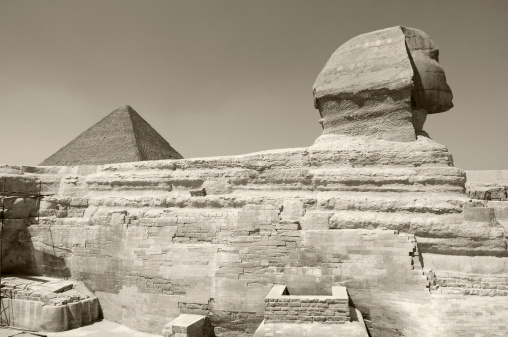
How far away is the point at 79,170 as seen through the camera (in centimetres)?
1130

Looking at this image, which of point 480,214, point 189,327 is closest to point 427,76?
point 480,214

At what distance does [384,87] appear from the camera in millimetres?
8047

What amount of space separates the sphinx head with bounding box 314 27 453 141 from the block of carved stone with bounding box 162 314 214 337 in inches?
174

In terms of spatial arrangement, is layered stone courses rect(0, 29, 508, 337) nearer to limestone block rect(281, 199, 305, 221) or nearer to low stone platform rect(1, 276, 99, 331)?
limestone block rect(281, 199, 305, 221)

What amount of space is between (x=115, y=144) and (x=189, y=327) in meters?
11.6

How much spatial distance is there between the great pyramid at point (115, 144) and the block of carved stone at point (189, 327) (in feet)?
31.1

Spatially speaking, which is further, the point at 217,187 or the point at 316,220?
the point at 217,187

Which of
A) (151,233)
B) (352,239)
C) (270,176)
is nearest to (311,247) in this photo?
(352,239)

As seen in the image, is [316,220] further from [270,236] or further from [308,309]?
[308,309]

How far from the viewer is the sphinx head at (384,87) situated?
26.2 feet

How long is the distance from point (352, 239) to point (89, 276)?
599cm

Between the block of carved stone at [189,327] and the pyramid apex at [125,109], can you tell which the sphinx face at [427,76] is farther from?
the pyramid apex at [125,109]

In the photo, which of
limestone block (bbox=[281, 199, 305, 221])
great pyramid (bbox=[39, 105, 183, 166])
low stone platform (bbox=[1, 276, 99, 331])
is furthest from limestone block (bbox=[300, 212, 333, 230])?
great pyramid (bbox=[39, 105, 183, 166])

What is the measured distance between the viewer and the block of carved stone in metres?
7.16
